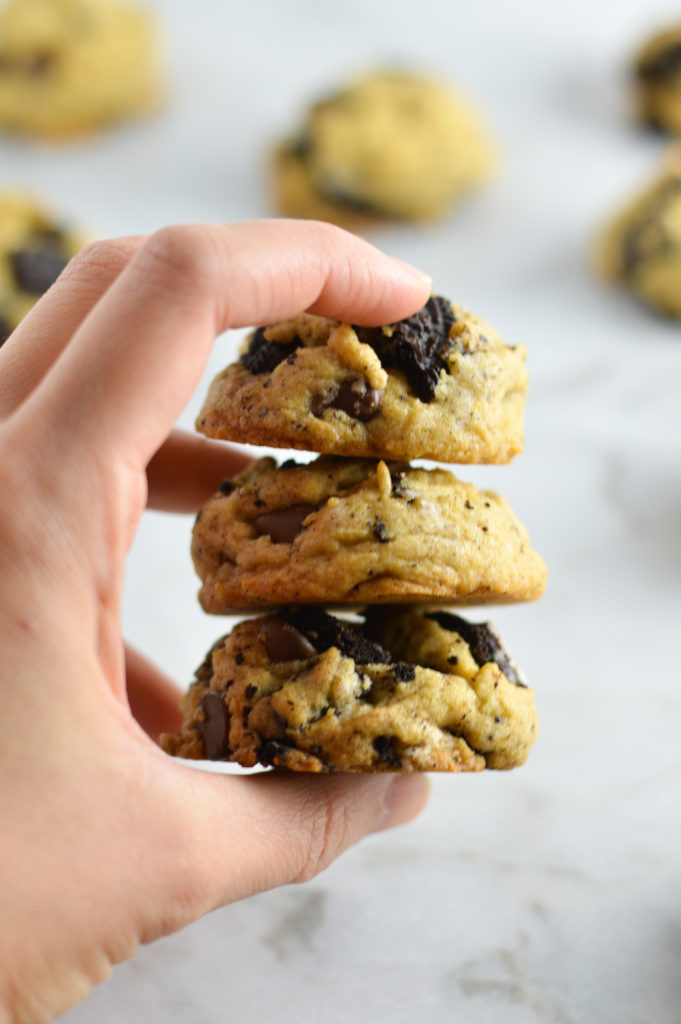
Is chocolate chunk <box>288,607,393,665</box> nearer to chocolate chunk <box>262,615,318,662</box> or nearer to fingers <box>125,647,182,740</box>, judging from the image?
chocolate chunk <box>262,615,318,662</box>

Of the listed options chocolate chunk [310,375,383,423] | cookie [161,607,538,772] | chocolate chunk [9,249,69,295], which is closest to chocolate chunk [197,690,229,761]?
cookie [161,607,538,772]

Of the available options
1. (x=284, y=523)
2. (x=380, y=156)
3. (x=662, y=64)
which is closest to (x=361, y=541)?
(x=284, y=523)

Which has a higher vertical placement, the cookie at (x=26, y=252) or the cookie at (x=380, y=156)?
the cookie at (x=380, y=156)

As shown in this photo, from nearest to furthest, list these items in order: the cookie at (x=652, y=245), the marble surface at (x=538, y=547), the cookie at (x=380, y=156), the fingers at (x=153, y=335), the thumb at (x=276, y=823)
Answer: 1. the fingers at (x=153, y=335)
2. the thumb at (x=276, y=823)
3. the marble surface at (x=538, y=547)
4. the cookie at (x=652, y=245)
5. the cookie at (x=380, y=156)

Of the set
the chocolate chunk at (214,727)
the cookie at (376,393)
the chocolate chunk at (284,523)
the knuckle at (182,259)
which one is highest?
the knuckle at (182,259)

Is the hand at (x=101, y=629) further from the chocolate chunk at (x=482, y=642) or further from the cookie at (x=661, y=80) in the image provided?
the cookie at (x=661, y=80)

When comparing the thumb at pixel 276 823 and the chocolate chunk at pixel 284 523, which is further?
the chocolate chunk at pixel 284 523

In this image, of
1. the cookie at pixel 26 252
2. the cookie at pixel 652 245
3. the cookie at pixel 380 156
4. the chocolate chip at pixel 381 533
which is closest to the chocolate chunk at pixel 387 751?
the chocolate chip at pixel 381 533

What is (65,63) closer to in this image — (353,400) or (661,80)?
(661,80)
